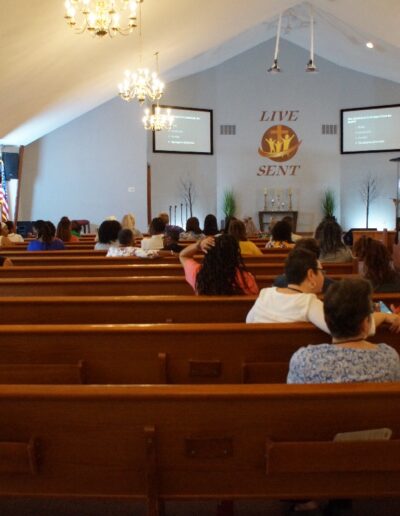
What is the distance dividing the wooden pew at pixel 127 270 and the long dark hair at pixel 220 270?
1.24 metres

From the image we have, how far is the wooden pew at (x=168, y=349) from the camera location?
2111mm

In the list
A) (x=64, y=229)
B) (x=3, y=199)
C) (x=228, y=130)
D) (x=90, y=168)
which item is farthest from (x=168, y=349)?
(x=228, y=130)

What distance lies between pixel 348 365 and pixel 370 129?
44.1 ft

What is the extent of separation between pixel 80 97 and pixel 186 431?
1021cm

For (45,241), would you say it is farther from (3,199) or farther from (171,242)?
(3,199)

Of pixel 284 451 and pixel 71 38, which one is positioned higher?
pixel 71 38

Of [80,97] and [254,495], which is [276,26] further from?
[254,495]

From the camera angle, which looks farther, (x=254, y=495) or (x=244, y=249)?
(x=244, y=249)

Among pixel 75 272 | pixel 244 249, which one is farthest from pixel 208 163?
pixel 75 272

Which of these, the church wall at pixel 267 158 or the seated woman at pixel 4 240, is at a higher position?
the church wall at pixel 267 158

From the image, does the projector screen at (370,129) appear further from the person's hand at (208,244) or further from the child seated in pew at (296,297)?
the child seated in pew at (296,297)

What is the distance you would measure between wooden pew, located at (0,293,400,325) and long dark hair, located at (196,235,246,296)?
103mm

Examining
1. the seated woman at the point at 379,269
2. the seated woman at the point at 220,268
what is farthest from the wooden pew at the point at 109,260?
the seated woman at the point at 220,268

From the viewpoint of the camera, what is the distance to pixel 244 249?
5047mm
